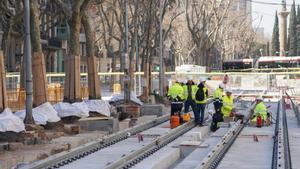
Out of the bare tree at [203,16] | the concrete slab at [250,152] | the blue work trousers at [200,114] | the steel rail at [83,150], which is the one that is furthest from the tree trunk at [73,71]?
the bare tree at [203,16]

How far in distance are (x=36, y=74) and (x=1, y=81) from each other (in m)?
Result: 2.64

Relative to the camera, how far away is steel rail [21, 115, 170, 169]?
1415cm

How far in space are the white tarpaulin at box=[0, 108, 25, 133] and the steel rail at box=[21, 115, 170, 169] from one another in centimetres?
155

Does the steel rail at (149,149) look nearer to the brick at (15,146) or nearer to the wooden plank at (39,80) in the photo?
the brick at (15,146)

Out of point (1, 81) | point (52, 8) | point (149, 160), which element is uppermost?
point (52, 8)

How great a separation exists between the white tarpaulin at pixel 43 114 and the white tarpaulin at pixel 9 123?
1.96 m

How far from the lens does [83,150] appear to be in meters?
16.9

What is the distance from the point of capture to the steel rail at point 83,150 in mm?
14154

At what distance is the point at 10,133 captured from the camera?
16766 millimetres

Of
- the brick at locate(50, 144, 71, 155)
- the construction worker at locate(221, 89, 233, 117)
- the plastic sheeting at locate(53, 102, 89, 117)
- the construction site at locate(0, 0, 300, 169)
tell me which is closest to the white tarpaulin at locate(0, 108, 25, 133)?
the construction site at locate(0, 0, 300, 169)

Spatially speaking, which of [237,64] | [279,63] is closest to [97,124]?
[279,63]

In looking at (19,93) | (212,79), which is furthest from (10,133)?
(212,79)

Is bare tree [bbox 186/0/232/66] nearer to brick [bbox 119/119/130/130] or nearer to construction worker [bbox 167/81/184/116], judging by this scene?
construction worker [bbox 167/81/184/116]

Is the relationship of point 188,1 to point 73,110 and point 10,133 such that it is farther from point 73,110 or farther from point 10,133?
point 10,133
